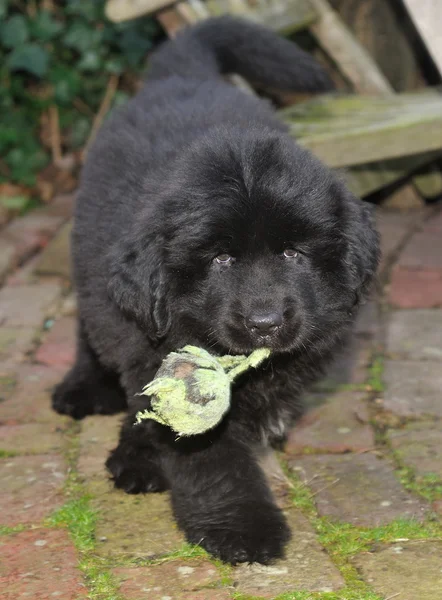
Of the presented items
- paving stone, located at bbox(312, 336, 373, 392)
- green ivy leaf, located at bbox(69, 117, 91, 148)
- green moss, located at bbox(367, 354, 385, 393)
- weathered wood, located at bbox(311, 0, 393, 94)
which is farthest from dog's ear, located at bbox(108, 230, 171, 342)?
green ivy leaf, located at bbox(69, 117, 91, 148)

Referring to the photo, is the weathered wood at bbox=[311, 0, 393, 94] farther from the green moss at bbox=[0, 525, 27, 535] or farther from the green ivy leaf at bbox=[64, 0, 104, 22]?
the green moss at bbox=[0, 525, 27, 535]

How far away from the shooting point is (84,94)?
6215 millimetres

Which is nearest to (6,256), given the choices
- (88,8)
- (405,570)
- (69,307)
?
(69,307)

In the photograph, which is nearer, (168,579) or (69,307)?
(168,579)

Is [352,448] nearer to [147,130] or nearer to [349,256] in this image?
[349,256]

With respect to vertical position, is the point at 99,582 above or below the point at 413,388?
above

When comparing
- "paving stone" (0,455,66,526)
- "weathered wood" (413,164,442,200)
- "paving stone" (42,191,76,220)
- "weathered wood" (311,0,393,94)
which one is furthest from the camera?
"paving stone" (42,191,76,220)

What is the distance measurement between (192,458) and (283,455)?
50 centimetres

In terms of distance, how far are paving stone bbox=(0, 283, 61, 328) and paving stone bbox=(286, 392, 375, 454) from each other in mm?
1437

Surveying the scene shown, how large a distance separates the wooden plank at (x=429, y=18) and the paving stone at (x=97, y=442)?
7.78ft

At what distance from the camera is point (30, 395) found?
3469 millimetres

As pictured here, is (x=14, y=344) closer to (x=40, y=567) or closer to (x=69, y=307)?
(x=69, y=307)

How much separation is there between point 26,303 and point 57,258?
0.39m

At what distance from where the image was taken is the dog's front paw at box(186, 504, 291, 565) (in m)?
2.36
